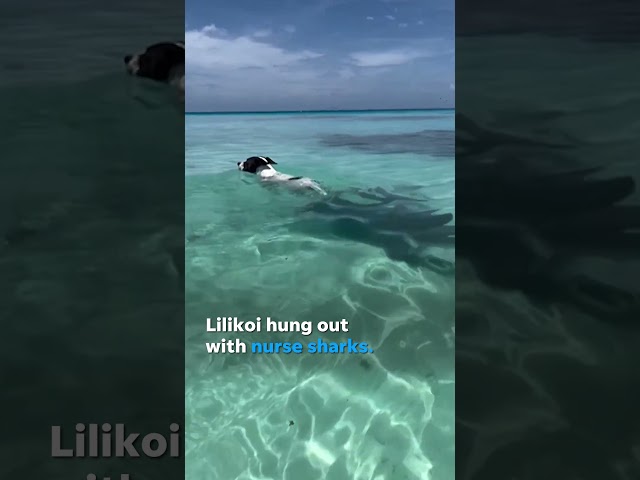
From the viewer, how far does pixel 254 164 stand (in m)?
5.85

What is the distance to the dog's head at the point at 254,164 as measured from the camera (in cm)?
584

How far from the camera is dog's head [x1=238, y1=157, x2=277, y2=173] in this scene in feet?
19.2

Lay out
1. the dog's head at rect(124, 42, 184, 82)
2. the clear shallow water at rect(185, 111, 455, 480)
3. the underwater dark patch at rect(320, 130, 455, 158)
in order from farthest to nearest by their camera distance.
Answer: the underwater dark patch at rect(320, 130, 455, 158) → the dog's head at rect(124, 42, 184, 82) → the clear shallow water at rect(185, 111, 455, 480)

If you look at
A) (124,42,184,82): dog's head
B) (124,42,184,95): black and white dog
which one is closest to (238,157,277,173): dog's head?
(124,42,184,95): black and white dog

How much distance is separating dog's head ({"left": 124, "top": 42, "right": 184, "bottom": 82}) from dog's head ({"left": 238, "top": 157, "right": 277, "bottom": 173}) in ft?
4.06

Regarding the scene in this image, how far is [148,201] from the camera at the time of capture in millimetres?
4777

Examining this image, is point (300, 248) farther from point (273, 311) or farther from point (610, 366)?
point (610, 366)

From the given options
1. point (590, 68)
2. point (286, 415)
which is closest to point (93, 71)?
point (286, 415)

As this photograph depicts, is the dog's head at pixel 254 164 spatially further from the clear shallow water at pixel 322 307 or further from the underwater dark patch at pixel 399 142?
the underwater dark patch at pixel 399 142

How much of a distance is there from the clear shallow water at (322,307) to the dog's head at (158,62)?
0.49 meters

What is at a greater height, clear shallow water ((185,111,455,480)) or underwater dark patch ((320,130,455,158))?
underwater dark patch ((320,130,455,158))

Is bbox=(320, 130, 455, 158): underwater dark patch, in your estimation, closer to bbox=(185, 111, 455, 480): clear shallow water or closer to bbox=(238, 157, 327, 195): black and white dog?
bbox=(185, 111, 455, 480): clear shallow water

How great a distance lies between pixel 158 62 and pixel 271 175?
5.46 feet

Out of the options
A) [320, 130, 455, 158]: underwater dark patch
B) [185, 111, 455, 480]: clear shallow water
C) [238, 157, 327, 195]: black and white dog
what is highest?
[320, 130, 455, 158]: underwater dark patch
